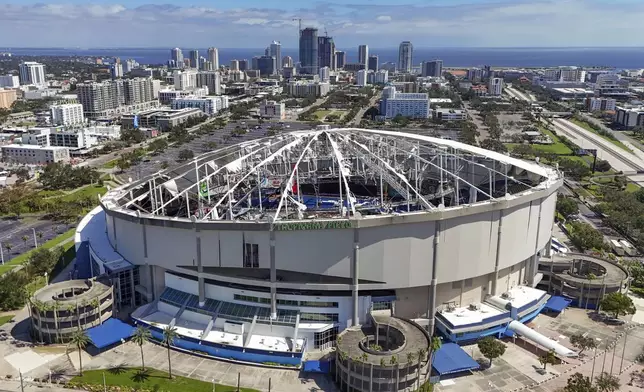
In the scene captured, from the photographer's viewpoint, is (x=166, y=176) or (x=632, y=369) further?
(x=166, y=176)

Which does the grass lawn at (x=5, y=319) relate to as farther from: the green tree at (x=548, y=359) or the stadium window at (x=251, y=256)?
the green tree at (x=548, y=359)

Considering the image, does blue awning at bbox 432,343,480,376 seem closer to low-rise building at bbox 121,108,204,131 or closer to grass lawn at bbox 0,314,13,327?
grass lawn at bbox 0,314,13,327

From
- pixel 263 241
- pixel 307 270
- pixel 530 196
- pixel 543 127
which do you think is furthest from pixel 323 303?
pixel 543 127

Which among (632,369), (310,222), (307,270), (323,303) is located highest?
(310,222)

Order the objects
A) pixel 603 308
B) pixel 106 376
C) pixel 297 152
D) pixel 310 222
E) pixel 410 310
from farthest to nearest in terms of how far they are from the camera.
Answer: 1. pixel 297 152
2. pixel 603 308
3. pixel 410 310
4. pixel 310 222
5. pixel 106 376

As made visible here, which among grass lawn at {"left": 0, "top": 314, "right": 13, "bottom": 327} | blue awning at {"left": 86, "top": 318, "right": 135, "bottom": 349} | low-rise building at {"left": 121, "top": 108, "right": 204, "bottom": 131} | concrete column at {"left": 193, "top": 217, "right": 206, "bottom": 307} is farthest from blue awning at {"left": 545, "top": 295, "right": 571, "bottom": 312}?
low-rise building at {"left": 121, "top": 108, "right": 204, "bottom": 131}

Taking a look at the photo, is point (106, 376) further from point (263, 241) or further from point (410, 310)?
point (410, 310)

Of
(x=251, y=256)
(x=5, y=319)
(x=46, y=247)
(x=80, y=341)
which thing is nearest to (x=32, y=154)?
(x=46, y=247)

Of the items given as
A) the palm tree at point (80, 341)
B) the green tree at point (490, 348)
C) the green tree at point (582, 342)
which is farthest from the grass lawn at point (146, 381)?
the green tree at point (582, 342)
